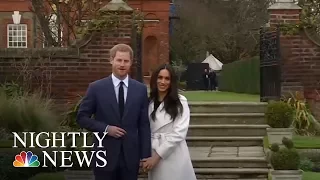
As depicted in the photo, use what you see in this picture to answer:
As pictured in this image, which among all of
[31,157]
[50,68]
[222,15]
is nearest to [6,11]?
[222,15]

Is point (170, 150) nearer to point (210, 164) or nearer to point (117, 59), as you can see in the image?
point (117, 59)

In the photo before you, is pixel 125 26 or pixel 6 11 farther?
pixel 6 11

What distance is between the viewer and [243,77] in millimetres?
25703

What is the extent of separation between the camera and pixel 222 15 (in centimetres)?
4631

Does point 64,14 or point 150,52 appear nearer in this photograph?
point 64,14

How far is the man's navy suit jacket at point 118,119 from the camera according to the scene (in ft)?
17.3

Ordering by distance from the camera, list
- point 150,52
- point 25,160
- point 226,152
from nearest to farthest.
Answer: point 25,160 → point 226,152 → point 150,52

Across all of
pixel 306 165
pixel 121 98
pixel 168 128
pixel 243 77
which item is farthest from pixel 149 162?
pixel 243 77

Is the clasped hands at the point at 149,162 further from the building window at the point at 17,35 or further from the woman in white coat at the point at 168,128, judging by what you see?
the building window at the point at 17,35

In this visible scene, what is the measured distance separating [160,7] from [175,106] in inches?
904

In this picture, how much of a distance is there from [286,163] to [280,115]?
220 centimetres

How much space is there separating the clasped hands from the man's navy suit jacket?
5 centimetres

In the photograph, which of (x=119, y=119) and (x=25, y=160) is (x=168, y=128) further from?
(x=25, y=160)

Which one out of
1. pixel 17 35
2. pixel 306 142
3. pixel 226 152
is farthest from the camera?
pixel 17 35
